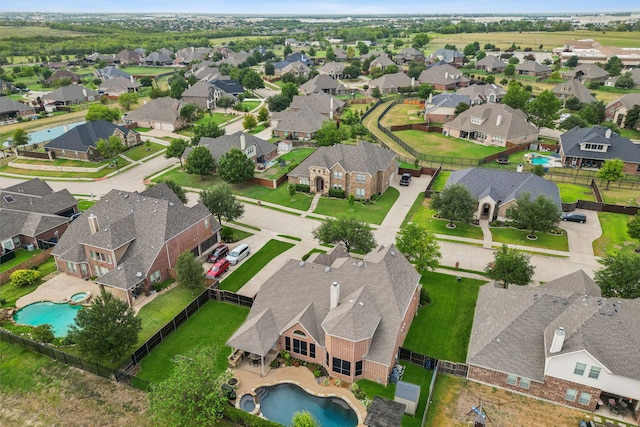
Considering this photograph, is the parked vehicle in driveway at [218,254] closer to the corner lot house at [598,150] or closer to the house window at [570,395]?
the house window at [570,395]

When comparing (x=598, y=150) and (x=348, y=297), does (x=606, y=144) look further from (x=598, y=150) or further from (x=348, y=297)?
(x=348, y=297)

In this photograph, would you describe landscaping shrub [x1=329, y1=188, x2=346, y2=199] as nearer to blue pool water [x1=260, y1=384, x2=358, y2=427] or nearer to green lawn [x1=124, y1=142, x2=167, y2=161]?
blue pool water [x1=260, y1=384, x2=358, y2=427]

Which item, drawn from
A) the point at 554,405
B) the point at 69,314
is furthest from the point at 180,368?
the point at 554,405

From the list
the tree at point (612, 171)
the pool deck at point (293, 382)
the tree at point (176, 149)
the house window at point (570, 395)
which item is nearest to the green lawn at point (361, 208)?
the pool deck at point (293, 382)

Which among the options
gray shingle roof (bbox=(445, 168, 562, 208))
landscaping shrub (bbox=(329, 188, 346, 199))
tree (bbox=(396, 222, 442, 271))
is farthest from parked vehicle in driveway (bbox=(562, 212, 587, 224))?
landscaping shrub (bbox=(329, 188, 346, 199))

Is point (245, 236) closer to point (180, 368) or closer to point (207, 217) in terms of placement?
point (207, 217)
